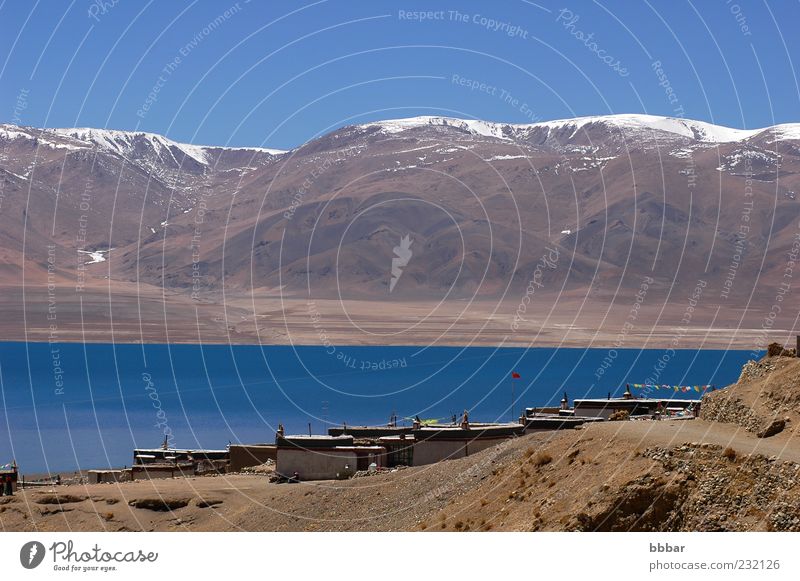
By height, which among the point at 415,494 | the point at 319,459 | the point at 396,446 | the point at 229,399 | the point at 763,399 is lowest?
the point at 415,494

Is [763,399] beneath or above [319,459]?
above

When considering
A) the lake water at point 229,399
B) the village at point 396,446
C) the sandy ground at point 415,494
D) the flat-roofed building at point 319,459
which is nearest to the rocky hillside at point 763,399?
the sandy ground at point 415,494

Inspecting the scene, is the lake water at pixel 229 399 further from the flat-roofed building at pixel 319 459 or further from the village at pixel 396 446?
the flat-roofed building at pixel 319 459

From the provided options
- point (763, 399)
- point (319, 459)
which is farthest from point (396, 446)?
point (763, 399)

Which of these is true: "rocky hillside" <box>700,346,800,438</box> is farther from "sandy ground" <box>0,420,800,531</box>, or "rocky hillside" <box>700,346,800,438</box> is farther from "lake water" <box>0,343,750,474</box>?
"lake water" <box>0,343,750,474</box>

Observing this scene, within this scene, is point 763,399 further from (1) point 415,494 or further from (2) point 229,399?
(2) point 229,399

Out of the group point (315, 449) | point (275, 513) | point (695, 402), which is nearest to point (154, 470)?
point (315, 449)

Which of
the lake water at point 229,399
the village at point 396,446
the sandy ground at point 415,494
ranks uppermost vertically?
the lake water at point 229,399
